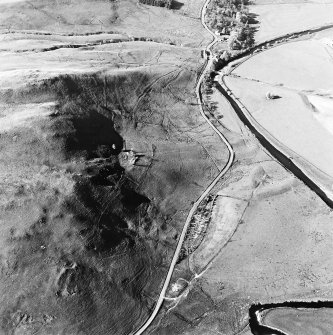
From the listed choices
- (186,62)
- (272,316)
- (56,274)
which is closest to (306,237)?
(272,316)

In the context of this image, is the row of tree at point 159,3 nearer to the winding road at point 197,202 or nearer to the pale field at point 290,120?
the winding road at point 197,202

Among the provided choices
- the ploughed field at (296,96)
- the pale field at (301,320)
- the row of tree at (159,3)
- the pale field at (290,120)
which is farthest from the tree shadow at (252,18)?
the pale field at (301,320)

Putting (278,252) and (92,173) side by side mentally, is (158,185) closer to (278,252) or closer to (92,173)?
(92,173)

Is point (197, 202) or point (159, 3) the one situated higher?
point (159, 3)

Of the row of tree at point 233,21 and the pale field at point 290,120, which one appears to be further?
the row of tree at point 233,21

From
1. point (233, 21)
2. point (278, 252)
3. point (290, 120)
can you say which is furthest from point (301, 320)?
point (233, 21)

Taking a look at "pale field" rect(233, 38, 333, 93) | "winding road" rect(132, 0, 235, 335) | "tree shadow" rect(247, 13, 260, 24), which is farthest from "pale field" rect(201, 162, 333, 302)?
"tree shadow" rect(247, 13, 260, 24)

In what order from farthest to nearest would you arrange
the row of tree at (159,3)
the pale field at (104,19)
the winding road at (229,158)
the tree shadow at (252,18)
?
1. the tree shadow at (252,18)
2. the row of tree at (159,3)
3. the pale field at (104,19)
4. the winding road at (229,158)

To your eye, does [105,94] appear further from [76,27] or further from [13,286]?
[13,286]
